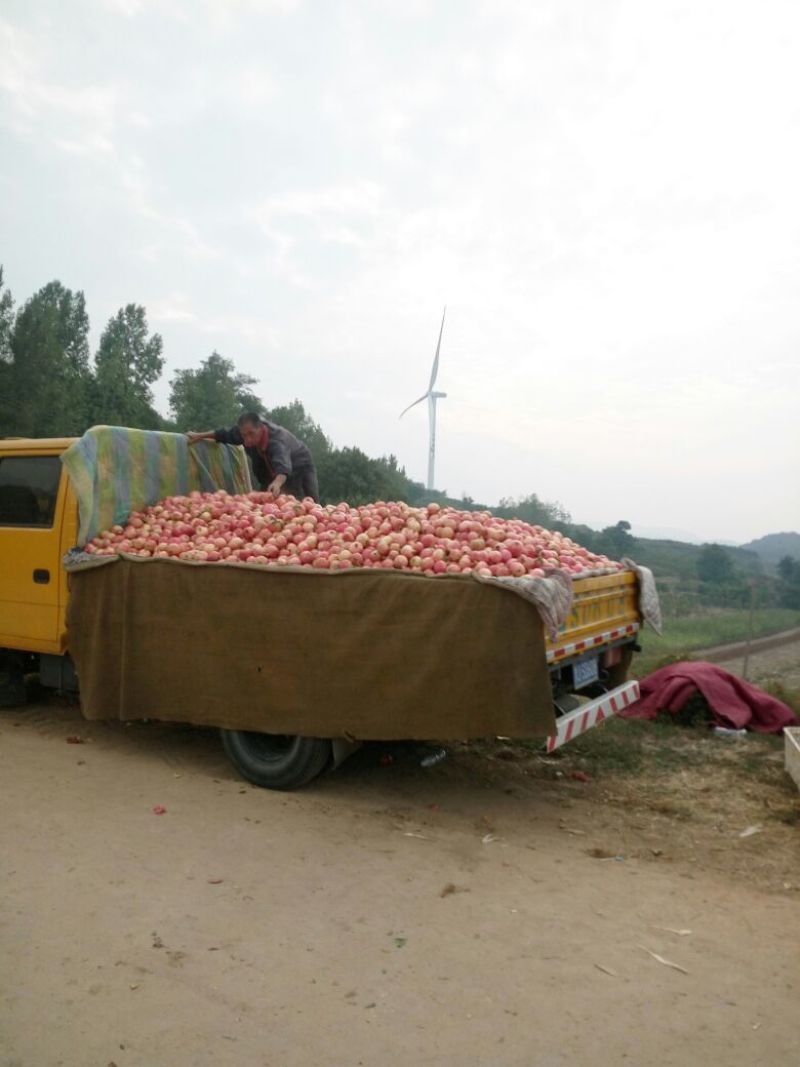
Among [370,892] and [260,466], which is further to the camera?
[260,466]

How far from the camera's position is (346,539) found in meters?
5.38

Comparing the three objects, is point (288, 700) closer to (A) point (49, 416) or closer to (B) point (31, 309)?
(A) point (49, 416)

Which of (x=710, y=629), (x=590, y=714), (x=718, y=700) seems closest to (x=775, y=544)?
(x=710, y=629)

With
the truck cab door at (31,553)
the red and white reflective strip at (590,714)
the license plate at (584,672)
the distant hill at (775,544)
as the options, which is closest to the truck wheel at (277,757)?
the red and white reflective strip at (590,714)

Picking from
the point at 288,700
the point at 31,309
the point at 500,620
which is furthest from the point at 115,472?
the point at 31,309

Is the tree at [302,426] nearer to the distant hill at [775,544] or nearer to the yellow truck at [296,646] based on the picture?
the distant hill at [775,544]

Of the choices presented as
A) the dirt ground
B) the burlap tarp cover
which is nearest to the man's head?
the burlap tarp cover

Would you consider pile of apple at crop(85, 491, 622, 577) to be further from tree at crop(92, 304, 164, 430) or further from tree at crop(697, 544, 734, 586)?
tree at crop(92, 304, 164, 430)

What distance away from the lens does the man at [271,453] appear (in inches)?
289

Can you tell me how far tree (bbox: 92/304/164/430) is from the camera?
4356 cm

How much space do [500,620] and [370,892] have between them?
145 cm

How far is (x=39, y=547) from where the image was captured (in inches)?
242

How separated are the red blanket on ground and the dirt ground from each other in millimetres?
1188

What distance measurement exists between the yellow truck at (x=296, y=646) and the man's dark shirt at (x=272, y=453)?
1625 millimetres
